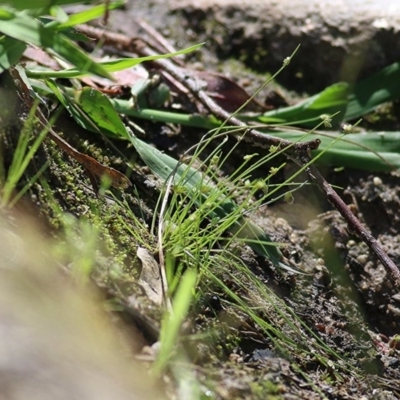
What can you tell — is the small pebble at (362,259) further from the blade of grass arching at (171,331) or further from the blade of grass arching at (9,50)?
the blade of grass arching at (9,50)

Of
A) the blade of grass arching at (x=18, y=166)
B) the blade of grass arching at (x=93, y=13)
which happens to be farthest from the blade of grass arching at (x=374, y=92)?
the blade of grass arching at (x=18, y=166)

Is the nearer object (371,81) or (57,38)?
(57,38)

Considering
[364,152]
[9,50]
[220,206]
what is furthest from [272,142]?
[9,50]

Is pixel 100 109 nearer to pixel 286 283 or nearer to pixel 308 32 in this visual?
pixel 286 283

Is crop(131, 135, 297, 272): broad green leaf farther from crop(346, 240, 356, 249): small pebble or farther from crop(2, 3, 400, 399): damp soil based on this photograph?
crop(346, 240, 356, 249): small pebble

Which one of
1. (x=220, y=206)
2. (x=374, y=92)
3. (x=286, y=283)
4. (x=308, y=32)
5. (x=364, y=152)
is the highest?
(x=308, y=32)

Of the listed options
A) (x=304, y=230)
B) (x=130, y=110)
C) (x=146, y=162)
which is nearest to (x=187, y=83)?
(x=130, y=110)

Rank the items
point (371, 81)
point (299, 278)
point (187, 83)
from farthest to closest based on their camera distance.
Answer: point (371, 81), point (187, 83), point (299, 278)

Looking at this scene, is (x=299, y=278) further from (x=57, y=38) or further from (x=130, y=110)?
(x=57, y=38)
